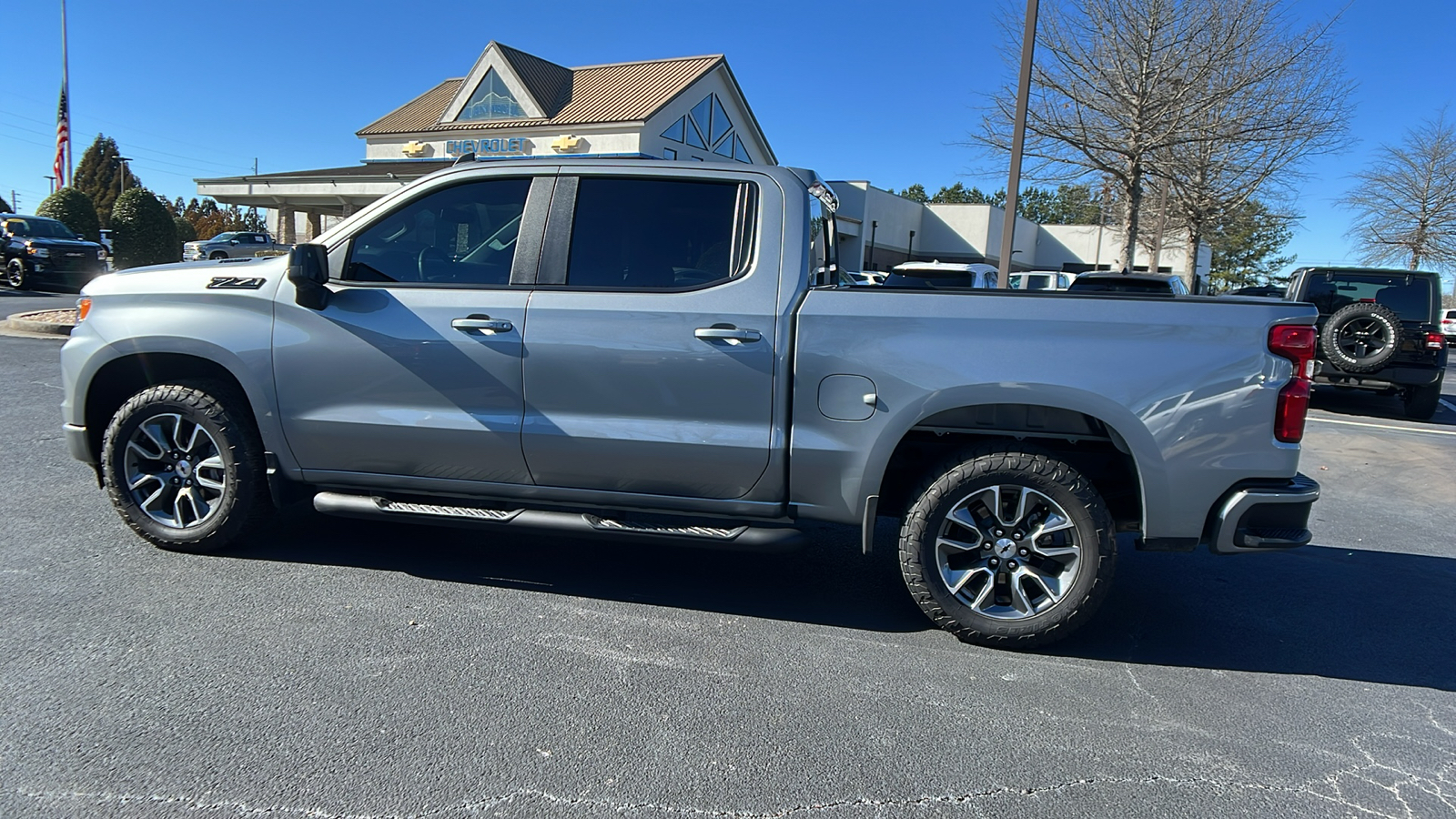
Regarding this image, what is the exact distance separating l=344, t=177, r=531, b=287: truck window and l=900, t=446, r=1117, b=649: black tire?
7.41 ft

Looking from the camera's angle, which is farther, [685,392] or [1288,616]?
[1288,616]

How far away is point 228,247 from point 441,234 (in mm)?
39104

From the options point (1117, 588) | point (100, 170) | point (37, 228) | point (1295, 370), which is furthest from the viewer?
point (100, 170)

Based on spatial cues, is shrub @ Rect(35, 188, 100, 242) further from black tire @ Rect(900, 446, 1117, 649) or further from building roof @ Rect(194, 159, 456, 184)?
black tire @ Rect(900, 446, 1117, 649)

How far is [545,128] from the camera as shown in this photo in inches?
1193

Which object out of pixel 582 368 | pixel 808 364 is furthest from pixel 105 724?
pixel 808 364

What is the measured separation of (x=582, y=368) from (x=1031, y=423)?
192cm

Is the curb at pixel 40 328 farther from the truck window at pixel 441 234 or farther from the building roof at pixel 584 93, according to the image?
the building roof at pixel 584 93

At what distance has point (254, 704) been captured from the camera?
9.91ft

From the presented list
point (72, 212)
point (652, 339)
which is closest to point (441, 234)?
point (652, 339)

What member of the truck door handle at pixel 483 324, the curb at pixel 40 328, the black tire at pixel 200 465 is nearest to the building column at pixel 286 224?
the curb at pixel 40 328

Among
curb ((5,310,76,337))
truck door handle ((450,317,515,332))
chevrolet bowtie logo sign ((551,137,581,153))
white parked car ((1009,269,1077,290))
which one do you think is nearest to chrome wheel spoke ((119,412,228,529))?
truck door handle ((450,317,515,332))

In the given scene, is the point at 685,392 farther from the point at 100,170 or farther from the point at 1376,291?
the point at 100,170

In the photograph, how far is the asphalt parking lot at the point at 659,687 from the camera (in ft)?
8.77
